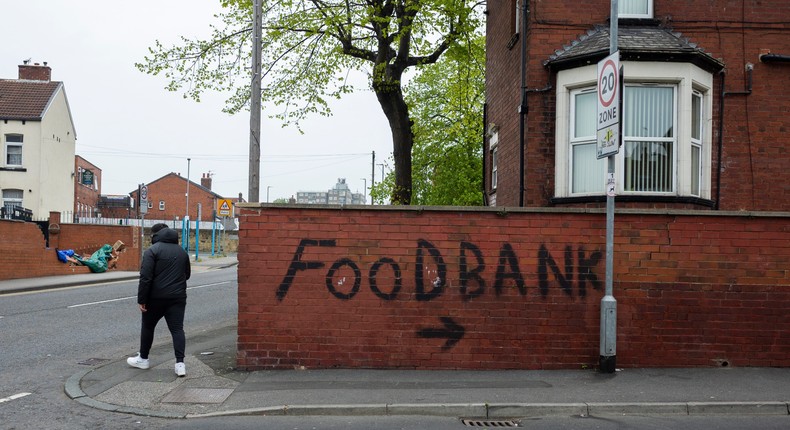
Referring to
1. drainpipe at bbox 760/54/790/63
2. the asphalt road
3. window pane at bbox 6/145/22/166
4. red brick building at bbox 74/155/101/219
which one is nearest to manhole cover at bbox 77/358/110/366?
the asphalt road

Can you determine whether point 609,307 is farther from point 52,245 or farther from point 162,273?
point 52,245

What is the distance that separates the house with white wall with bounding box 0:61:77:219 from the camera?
122ft

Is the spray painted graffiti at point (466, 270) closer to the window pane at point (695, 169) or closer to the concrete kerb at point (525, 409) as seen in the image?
the concrete kerb at point (525, 409)

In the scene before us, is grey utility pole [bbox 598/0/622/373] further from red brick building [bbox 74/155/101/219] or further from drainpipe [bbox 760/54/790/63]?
red brick building [bbox 74/155/101/219]

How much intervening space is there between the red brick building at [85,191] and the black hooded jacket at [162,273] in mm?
49755

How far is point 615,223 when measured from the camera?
27.9ft

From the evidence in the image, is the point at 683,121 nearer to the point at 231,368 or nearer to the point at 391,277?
the point at 391,277

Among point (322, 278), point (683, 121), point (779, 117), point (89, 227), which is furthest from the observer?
point (89, 227)

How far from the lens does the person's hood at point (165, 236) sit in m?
8.50

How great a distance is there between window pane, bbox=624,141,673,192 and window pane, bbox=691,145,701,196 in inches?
17.5

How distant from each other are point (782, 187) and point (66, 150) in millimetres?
40473

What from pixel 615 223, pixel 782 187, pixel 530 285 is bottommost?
pixel 530 285

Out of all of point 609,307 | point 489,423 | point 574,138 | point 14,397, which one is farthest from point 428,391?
point 574,138

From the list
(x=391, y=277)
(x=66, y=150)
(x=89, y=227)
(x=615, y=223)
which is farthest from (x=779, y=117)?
(x=66, y=150)
